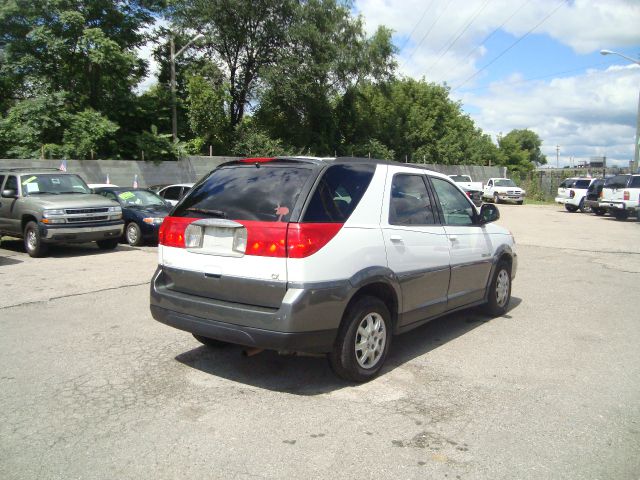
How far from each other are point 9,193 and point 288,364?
9665 millimetres

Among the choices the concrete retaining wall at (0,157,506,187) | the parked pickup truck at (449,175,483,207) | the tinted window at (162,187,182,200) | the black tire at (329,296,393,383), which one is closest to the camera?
the black tire at (329,296,393,383)

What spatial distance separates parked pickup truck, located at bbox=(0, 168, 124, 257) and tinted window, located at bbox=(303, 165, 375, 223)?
8437 millimetres

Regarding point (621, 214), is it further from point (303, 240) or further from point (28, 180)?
point (303, 240)

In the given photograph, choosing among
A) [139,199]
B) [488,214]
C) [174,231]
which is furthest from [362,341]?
[139,199]

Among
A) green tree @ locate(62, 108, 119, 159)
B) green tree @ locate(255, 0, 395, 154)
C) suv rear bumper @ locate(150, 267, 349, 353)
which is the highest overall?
green tree @ locate(255, 0, 395, 154)

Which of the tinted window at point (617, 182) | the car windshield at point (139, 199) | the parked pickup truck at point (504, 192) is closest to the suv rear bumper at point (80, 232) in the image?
the car windshield at point (139, 199)

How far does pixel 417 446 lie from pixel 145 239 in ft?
36.2

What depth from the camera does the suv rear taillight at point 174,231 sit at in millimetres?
4629

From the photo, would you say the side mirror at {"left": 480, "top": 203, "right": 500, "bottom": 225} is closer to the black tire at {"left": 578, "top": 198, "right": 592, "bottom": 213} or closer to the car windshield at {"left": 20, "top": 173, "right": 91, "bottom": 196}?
the car windshield at {"left": 20, "top": 173, "right": 91, "bottom": 196}

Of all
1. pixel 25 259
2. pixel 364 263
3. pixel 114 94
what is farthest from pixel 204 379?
pixel 114 94

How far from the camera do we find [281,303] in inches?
158

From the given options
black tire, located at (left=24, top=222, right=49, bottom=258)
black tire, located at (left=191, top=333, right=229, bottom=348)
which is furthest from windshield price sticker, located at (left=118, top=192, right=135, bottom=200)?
black tire, located at (left=191, top=333, right=229, bottom=348)

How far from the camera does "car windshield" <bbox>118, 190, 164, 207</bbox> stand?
14031 mm

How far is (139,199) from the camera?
1427 centimetres
